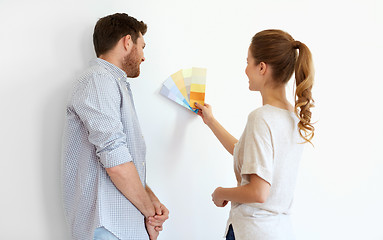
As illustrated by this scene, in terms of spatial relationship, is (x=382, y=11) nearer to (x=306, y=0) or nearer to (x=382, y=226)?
(x=306, y=0)

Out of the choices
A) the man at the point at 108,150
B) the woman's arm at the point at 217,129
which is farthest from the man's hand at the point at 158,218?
the woman's arm at the point at 217,129

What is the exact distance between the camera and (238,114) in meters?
1.86

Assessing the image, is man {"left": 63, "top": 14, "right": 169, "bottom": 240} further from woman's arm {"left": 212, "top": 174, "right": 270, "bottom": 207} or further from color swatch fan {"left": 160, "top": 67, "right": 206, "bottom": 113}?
woman's arm {"left": 212, "top": 174, "right": 270, "bottom": 207}

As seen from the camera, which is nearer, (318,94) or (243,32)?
(243,32)

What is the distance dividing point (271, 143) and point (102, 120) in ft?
1.93

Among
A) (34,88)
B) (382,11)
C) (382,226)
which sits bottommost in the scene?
(382,226)

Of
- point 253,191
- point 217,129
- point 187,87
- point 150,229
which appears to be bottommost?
point 150,229

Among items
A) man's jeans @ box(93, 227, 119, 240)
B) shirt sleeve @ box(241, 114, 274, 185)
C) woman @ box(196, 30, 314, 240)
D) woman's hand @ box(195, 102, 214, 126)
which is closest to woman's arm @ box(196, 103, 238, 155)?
woman's hand @ box(195, 102, 214, 126)

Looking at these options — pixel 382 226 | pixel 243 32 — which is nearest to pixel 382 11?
pixel 243 32

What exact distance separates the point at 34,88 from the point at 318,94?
1.42m

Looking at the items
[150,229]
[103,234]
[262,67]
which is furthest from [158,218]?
[262,67]

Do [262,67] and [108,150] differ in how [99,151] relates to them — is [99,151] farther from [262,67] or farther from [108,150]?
[262,67]

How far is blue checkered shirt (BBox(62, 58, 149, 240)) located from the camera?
1.30m

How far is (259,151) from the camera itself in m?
1.23
